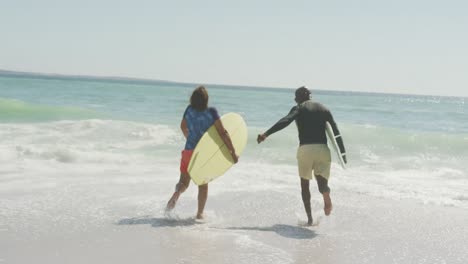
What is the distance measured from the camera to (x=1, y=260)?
395 centimetres

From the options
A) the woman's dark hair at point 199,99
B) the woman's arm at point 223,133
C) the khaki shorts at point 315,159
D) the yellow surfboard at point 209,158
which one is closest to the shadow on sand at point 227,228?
the yellow surfboard at point 209,158

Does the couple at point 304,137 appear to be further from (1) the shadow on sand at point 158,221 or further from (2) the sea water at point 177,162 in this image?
(2) the sea water at point 177,162

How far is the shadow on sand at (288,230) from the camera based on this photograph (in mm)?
5063

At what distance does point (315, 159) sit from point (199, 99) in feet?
4.51

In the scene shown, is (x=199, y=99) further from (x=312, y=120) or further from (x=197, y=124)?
(x=312, y=120)

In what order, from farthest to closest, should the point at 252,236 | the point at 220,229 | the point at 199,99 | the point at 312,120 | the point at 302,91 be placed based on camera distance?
the point at 302,91, the point at 312,120, the point at 199,99, the point at 220,229, the point at 252,236

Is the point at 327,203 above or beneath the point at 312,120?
beneath

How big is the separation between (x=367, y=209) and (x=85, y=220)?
328 cm

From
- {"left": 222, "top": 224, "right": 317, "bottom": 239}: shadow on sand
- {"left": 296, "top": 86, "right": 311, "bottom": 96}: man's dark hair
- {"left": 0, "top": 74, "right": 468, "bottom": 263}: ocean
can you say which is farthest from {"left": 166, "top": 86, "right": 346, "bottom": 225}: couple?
{"left": 0, "top": 74, "right": 468, "bottom": 263}: ocean

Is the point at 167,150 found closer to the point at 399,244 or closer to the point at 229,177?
the point at 229,177

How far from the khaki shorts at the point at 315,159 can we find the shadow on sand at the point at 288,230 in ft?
1.83

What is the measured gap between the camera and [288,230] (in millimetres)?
5277

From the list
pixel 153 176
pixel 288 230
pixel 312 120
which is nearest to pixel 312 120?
pixel 312 120

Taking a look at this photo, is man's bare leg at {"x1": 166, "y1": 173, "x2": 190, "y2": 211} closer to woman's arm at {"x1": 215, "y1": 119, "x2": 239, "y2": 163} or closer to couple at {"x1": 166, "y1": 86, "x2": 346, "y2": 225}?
couple at {"x1": 166, "y1": 86, "x2": 346, "y2": 225}
